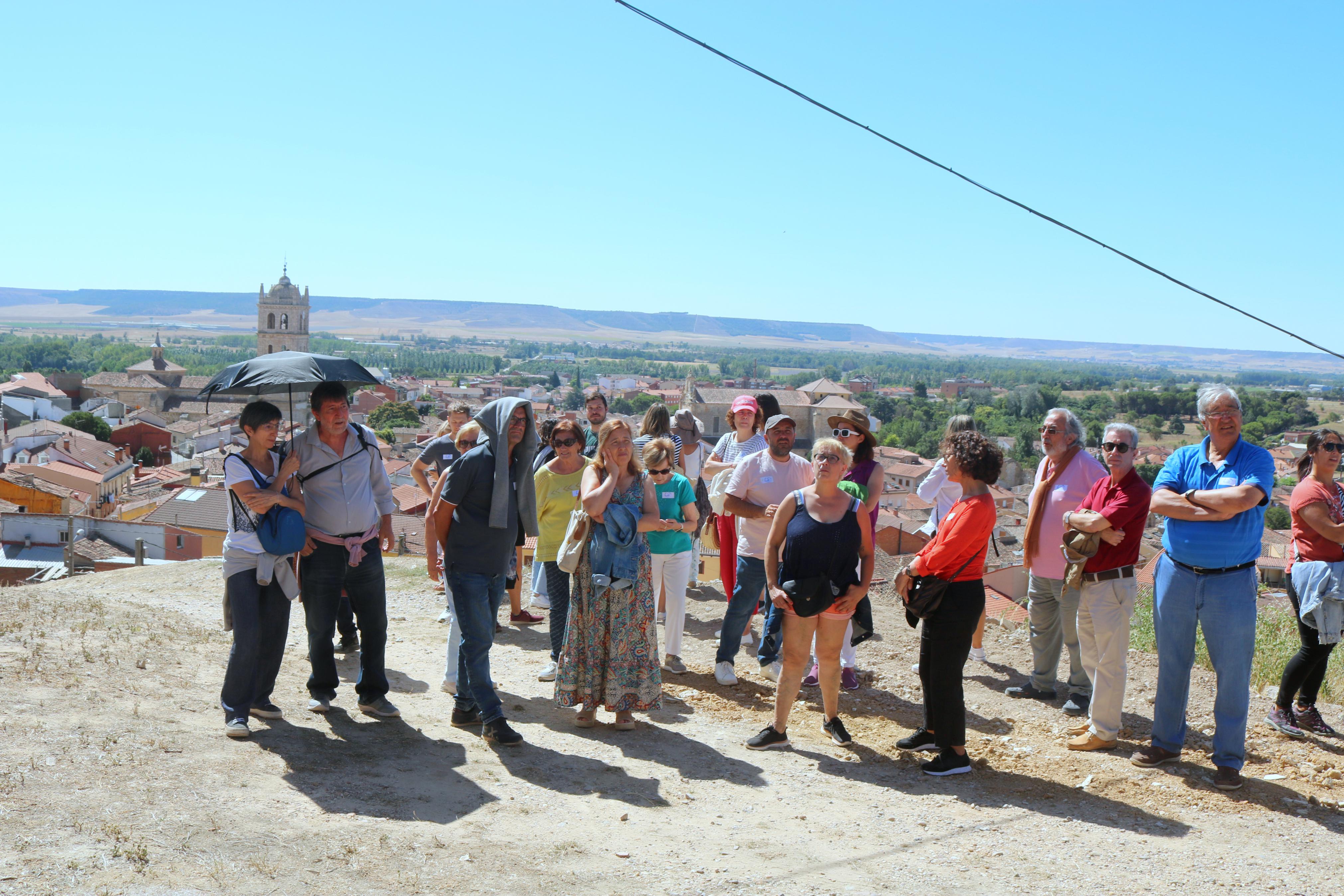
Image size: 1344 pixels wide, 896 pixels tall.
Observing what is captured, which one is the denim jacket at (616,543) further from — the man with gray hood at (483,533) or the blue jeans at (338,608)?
the blue jeans at (338,608)

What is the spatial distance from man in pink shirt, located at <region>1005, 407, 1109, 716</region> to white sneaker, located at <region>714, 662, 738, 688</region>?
165cm

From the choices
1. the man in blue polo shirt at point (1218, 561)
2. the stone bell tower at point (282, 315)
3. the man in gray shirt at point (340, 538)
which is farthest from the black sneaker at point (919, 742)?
the stone bell tower at point (282, 315)

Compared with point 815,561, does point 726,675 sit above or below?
below

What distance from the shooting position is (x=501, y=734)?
14.4 feet

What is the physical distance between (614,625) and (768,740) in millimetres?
919

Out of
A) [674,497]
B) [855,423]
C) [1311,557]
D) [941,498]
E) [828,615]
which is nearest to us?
[828,615]

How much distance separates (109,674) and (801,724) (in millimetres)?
3533

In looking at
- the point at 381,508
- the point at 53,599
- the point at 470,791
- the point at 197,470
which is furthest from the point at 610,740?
the point at 197,470

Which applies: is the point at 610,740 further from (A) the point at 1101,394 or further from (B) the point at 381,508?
(A) the point at 1101,394

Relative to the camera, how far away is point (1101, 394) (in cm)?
12038

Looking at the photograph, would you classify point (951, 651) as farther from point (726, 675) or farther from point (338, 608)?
Answer: point (338, 608)

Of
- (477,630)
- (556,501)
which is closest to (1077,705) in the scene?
(556,501)

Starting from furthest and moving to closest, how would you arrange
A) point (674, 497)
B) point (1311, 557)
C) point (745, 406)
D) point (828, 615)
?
point (745, 406) < point (674, 497) < point (1311, 557) < point (828, 615)

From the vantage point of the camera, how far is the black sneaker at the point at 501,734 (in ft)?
14.4
